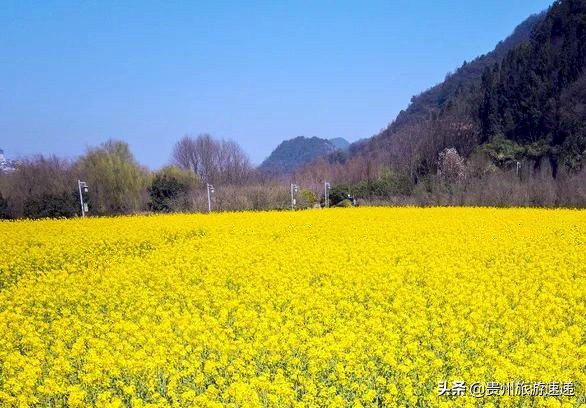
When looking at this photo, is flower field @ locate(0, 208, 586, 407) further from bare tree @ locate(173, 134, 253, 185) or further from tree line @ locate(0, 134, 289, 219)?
bare tree @ locate(173, 134, 253, 185)

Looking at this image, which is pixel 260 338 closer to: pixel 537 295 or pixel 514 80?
pixel 537 295

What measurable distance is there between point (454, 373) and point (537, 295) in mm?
3733

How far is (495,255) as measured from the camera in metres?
11.2

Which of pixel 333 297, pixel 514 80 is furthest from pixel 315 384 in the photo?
pixel 514 80

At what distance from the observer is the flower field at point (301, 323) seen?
4.86 metres

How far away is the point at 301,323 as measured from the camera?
6848mm

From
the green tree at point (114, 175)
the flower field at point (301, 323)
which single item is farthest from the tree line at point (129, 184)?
the flower field at point (301, 323)

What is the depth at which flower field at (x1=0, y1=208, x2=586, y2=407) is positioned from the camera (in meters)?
4.86

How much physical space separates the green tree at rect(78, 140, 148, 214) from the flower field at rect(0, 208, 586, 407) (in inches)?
1232

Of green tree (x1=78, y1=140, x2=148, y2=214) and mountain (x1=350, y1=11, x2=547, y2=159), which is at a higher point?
mountain (x1=350, y1=11, x2=547, y2=159)

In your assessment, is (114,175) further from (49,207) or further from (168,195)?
(49,207)

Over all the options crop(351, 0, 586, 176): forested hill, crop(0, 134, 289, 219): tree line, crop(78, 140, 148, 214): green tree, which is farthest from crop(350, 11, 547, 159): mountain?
crop(78, 140, 148, 214): green tree

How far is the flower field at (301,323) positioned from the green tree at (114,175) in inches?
1232

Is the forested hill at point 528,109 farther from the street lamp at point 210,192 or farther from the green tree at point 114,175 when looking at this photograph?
the green tree at point 114,175
